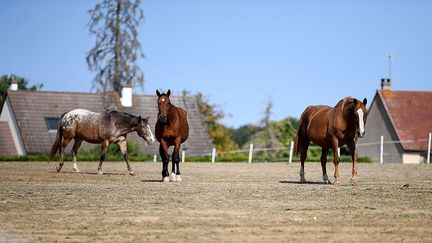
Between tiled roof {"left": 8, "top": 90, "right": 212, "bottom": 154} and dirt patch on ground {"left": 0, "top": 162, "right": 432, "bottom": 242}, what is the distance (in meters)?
43.2

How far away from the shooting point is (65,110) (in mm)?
66250

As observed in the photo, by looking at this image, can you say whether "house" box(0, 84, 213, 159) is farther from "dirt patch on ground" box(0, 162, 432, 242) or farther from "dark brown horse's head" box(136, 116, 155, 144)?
"dirt patch on ground" box(0, 162, 432, 242)

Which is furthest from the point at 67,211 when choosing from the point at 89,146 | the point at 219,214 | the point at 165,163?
the point at 89,146

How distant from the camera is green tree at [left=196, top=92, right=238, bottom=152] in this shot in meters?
88.6

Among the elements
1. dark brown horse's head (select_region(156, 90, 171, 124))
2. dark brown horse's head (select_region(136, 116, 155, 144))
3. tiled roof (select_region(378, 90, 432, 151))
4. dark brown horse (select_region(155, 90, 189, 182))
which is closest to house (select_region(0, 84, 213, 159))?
tiled roof (select_region(378, 90, 432, 151))

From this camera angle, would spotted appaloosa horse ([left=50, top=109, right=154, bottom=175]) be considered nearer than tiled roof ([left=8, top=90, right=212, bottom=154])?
Yes

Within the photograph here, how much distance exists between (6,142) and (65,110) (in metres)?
4.74

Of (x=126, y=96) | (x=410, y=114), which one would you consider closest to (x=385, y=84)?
(x=410, y=114)

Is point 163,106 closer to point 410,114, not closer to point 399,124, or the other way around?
point 399,124

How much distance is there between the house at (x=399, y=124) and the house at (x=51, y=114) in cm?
1202

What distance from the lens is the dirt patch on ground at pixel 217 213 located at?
12.2 meters

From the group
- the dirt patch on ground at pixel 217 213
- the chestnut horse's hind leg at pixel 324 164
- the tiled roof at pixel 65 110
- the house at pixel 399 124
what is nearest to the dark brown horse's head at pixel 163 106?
the dirt patch on ground at pixel 217 213

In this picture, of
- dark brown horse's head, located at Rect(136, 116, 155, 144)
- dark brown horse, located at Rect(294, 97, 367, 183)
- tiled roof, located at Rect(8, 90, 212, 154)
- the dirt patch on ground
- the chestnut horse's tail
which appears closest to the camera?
the dirt patch on ground

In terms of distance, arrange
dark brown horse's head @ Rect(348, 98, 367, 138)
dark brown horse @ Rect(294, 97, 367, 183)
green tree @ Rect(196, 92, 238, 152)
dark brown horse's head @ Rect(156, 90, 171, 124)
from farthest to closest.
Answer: green tree @ Rect(196, 92, 238, 152) → dark brown horse's head @ Rect(156, 90, 171, 124) → dark brown horse @ Rect(294, 97, 367, 183) → dark brown horse's head @ Rect(348, 98, 367, 138)
